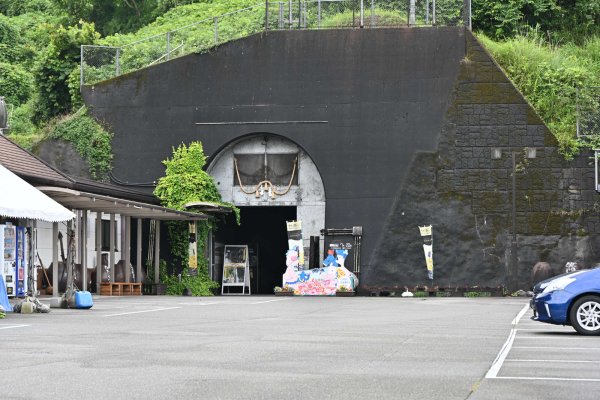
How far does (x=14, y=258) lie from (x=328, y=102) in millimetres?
18004

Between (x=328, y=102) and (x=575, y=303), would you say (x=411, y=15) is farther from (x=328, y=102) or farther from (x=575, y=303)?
(x=575, y=303)

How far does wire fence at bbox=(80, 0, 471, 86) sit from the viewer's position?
4172 cm

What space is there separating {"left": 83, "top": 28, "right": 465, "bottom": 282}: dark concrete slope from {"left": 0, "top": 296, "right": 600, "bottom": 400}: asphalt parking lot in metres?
17.9

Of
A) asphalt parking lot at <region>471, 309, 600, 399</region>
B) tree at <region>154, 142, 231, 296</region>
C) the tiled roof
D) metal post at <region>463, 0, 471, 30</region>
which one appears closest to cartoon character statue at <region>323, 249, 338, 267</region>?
tree at <region>154, 142, 231, 296</region>

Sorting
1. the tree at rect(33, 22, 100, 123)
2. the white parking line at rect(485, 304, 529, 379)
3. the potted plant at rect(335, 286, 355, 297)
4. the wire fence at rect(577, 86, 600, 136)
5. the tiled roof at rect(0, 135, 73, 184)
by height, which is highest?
the tree at rect(33, 22, 100, 123)

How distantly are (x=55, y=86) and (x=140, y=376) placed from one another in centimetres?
3983

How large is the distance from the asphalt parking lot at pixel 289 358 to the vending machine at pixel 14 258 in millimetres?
2470

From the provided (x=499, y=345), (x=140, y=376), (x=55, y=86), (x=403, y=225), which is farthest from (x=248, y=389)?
(x=55, y=86)

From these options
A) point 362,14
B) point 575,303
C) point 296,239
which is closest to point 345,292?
point 296,239

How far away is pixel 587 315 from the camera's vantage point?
724 inches

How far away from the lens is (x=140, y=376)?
11461mm

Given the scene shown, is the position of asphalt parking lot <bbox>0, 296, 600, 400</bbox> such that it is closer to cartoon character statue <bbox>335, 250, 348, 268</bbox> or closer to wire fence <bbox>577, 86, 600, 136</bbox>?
cartoon character statue <bbox>335, 250, 348, 268</bbox>

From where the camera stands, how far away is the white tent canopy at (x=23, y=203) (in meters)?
23.6

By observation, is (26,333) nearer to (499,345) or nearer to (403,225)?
(499,345)
